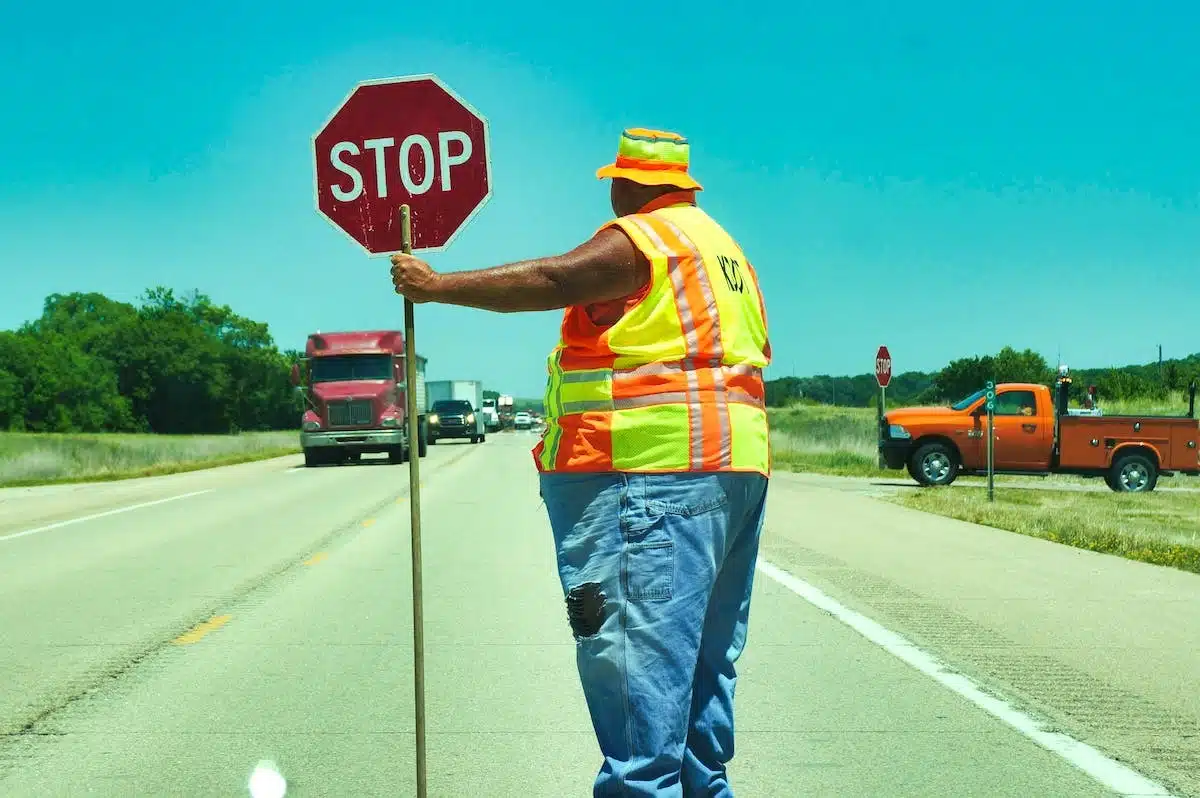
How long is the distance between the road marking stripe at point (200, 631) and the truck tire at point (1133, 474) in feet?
59.2

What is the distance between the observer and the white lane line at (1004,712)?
4.54 meters

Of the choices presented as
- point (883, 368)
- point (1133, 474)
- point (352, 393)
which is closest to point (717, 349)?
point (1133, 474)

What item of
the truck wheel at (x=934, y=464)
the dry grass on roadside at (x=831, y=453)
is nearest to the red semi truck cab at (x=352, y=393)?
the dry grass on roadside at (x=831, y=453)

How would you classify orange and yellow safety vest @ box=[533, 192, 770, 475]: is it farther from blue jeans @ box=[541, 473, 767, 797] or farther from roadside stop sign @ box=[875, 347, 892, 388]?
roadside stop sign @ box=[875, 347, 892, 388]

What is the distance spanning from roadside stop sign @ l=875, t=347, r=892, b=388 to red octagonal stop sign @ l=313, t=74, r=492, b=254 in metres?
24.8

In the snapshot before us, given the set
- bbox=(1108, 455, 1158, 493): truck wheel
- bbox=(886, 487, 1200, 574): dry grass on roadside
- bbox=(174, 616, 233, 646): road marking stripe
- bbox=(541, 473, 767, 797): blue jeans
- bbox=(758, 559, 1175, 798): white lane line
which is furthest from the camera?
bbox=(1108, 455, 1158, 493): truck wheel

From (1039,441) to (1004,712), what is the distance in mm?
18019

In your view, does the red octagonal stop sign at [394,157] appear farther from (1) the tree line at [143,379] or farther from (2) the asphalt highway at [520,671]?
(1) the tree line at [143,379]

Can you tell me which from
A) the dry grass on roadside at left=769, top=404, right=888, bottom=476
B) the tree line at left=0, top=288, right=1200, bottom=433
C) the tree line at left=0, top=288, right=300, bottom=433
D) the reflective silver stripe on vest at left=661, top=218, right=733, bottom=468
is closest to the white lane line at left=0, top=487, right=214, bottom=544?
the reflective silver stripe on vest at left=661, top=218, right=733, bottom=468

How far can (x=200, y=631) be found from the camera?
777cm

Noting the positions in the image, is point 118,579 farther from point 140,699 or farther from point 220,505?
point 220,505

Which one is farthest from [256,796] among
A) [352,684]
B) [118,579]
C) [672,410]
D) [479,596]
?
[118,579]

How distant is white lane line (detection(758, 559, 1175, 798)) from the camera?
4539 mm

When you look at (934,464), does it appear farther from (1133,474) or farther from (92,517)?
(92,517)
